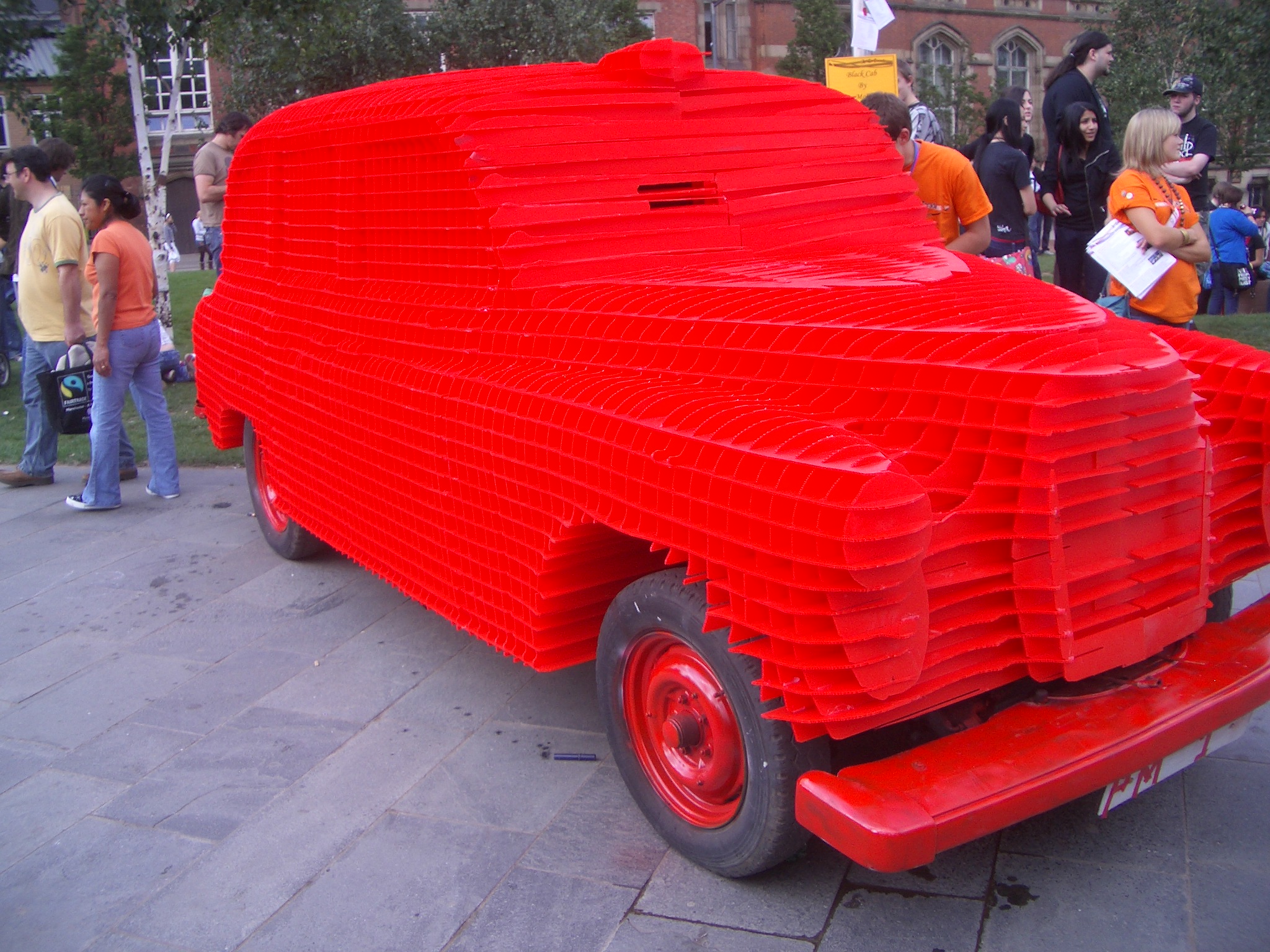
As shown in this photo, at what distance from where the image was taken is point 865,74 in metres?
8.82

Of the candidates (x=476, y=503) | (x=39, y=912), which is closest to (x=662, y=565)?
(x=476, y=503)

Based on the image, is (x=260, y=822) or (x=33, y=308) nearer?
(x=260, y=822)

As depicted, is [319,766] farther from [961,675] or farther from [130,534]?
[130,534]

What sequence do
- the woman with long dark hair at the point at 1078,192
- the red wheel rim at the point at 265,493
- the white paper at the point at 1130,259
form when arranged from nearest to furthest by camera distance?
1. the white paper at the point at 1130,259
2. the red wheel rim at the point at 265,493
3. the woman with long dark hair at the point at 1078,192

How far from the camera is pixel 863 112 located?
171 inches

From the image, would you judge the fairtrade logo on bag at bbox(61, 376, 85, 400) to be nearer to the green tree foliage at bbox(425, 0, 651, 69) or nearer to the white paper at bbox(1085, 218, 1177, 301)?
the white paper at bbox(1085, 218, 1177, 301)

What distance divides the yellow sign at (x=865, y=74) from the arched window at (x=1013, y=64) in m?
35.2

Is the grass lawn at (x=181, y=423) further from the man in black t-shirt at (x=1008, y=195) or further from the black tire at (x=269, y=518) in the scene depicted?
the man in black t-shirt at (x=1008, y=195)

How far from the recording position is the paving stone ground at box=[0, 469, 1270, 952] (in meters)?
2.65

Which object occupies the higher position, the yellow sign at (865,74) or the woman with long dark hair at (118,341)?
the yellow sign at (865,74)

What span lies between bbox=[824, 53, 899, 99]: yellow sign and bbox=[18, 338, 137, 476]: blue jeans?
5971 millimetres

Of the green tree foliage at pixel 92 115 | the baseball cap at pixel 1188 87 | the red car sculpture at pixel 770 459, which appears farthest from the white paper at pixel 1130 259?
the green tree foliage at pixel 92 115

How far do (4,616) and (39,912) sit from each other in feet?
8.66

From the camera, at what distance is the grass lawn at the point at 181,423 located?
8.02 m
